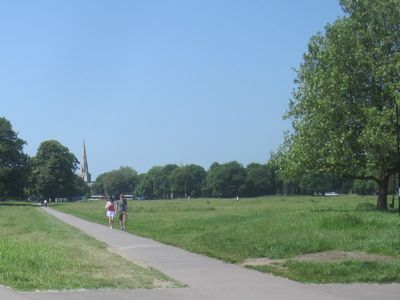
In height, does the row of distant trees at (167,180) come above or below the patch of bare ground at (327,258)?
above

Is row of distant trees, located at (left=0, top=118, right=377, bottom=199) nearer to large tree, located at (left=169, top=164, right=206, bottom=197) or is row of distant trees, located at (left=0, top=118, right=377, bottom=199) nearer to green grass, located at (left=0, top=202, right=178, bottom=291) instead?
large tree, located at (left=169, top=164, right=206, bottom=197)

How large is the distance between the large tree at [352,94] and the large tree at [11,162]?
71.2 meters

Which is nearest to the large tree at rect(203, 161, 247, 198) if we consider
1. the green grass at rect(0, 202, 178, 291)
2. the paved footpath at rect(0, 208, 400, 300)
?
the green grass at rect(0, 202, 178, 291)

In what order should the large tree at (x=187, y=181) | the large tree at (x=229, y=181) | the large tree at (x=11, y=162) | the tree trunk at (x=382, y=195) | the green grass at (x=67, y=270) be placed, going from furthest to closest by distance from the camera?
the large tree at (x=187, y=181) < the large tree at (x=229, y=181) < the large tree at (x=11, y=162) < the tree trunk at (x=382, y=195) < the green grass at (x=67, y=270)

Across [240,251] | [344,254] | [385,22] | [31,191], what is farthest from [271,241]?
[31,191]

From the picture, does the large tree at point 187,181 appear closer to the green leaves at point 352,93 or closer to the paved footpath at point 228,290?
the green leaves at point 352,93

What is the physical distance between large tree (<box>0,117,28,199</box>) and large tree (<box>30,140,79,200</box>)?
16.5m

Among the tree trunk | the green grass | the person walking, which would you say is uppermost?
the tree trunk

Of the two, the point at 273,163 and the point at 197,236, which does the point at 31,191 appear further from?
the point at 197,236

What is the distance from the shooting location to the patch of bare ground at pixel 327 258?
14.3 m

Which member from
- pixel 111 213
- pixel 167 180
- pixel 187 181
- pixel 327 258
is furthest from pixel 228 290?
pixel 167 180

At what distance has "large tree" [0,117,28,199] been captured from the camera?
95800 millimetres

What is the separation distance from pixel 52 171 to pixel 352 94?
95.5 m

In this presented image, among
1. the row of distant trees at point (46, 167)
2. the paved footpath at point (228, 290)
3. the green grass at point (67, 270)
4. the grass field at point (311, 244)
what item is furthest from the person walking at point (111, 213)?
the row of distant trees at point (46, 167)
